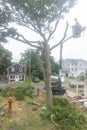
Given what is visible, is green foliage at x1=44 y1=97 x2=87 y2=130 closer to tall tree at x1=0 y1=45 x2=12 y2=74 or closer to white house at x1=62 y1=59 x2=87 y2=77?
tall tree at x1=0 y1=45 x2=12 y2=74

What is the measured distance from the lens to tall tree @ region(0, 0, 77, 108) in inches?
522

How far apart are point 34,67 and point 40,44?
127 ft

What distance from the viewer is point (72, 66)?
88.9 metres

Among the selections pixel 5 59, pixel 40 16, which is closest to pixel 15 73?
pixel 5 59

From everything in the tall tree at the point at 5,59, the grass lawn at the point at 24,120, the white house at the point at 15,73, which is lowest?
the grass lawn at the point at 24,120

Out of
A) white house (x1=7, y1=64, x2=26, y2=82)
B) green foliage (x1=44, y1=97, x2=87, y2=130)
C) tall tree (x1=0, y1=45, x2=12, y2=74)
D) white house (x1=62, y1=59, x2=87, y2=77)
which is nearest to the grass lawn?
green foliage (x1=44, y1=97, x2=87, y2=130)

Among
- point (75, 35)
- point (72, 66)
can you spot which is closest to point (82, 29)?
point (75, 35)

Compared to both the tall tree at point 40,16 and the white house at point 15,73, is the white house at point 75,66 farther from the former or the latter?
the tall tree at point 40,16

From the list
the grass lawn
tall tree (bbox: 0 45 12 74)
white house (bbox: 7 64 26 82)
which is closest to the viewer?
the grass lawn

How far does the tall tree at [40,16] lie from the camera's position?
43.5 ft

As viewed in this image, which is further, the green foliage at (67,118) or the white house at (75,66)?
the white house at (75,66)

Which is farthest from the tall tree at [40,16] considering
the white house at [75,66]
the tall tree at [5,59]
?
the white house at [75,66]

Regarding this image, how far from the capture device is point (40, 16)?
13555 millimetres

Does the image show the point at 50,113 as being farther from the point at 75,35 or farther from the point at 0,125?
the point at 75,35
